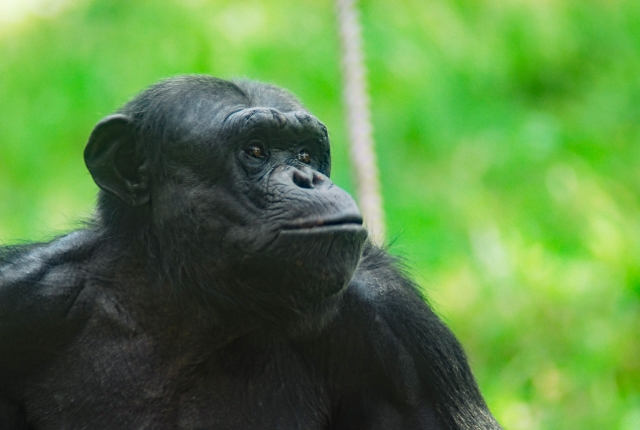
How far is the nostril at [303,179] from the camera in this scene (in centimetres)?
436

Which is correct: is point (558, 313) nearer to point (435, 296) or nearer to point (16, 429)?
point (435, 296)

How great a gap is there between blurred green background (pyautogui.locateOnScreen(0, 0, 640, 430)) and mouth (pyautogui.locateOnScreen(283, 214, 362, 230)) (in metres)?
4.34

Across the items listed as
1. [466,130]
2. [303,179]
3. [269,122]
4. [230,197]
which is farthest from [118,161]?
[466,130]

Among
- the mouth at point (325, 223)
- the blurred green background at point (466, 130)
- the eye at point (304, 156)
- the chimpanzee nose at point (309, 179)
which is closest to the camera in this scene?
the mouth at point (325, 223)

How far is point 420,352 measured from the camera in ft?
16.2

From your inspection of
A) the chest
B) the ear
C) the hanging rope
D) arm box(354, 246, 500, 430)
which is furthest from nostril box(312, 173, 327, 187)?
the hanging rope

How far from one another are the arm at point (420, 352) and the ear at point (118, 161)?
1.20m

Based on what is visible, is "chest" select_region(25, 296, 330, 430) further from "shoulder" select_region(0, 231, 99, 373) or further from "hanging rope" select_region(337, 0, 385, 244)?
"hanging rope" select_region(337, 0, 385, 244)

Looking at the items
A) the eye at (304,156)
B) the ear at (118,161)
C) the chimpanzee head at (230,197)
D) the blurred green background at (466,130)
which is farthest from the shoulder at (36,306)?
the blurred green background at (466,130)

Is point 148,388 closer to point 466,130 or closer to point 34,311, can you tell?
point 34,311

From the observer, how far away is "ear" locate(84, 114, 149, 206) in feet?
15.6

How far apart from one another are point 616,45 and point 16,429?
34.7ft

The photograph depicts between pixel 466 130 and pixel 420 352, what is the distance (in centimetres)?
694

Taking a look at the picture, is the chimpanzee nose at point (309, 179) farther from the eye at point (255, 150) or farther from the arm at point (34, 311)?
the arm at point (34, 311)
